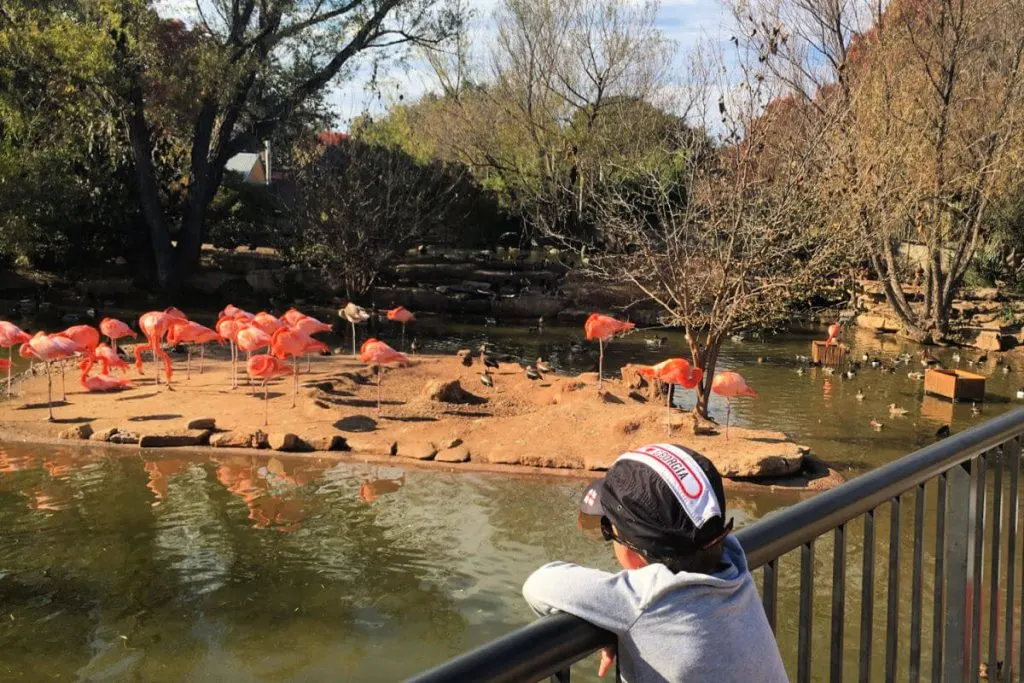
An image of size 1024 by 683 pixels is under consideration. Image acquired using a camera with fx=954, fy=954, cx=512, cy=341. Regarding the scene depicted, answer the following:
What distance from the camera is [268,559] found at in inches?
297

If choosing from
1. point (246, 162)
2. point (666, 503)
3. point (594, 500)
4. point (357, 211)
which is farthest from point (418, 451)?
point (246, 162)

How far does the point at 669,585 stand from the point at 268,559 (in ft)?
21.5

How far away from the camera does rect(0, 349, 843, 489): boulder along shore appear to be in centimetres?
1045

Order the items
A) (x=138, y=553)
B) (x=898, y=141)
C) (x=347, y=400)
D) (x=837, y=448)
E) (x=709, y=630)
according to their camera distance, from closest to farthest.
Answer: (x=709, y=630) < (x=138, y=553) < (x=837, y=448) < (x=347, y=400) < (x=898, y=141)

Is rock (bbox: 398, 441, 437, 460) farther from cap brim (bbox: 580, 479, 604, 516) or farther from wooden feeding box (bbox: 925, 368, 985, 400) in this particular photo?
cap brim (bbox: 580, 479, 604, 516)

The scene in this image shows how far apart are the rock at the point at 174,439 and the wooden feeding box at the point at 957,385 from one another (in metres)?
10.9

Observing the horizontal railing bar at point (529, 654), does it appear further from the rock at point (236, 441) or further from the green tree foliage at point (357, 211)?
the green tree foliage at point (357, 211)

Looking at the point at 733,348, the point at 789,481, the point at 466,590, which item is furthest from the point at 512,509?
the point at 733,348

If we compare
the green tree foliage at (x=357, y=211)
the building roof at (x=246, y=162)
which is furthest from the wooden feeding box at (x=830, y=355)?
the building roof at (x=246, y=162)

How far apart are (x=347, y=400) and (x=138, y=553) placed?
18.2ft

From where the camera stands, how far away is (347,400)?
1302 cm

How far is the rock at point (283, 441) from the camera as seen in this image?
35.0 ft

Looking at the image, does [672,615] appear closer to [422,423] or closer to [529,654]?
[529,654]

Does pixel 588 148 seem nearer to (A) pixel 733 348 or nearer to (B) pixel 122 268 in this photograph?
(A) pixel 733 348
